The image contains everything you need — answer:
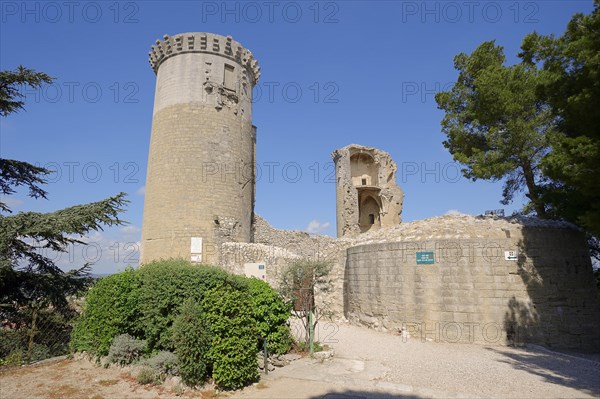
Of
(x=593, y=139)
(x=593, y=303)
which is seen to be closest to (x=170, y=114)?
(x=593, y=139)

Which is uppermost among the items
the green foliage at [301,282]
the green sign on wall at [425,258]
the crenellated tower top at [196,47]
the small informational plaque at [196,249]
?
the crenellated tower top at [196,47]

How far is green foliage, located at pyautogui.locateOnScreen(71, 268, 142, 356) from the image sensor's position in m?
7.91

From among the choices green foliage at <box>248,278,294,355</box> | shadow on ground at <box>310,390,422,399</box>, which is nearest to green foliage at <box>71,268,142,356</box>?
green foliage at <box>248,278,294,355</box>

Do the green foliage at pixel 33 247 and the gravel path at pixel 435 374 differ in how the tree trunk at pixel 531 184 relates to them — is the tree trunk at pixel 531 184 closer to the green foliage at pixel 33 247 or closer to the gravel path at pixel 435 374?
the gravel path at pixel 435 374

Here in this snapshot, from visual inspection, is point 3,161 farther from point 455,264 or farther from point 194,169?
point 455,264

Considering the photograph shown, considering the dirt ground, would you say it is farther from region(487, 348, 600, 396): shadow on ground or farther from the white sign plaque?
the white sign plaque

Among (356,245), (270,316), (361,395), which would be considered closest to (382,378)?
(361,395)

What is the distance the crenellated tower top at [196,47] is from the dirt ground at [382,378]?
16.2 metres

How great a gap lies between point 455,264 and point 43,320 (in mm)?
12095

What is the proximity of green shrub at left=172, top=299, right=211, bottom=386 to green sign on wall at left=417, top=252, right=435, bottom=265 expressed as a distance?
6843 millimetres

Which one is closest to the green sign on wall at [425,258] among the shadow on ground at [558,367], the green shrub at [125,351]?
the shadow on ground at [558,367]

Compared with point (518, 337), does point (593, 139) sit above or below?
above

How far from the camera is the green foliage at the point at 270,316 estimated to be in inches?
302

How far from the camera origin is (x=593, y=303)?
9.61m
